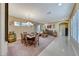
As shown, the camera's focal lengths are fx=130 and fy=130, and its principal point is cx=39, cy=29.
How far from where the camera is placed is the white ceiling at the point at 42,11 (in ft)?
9.57

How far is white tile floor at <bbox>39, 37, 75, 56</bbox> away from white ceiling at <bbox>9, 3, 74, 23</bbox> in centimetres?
55

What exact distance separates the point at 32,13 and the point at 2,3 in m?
0.72

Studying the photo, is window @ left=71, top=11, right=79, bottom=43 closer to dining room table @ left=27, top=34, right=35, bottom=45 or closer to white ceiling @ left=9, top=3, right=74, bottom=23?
white ceiling @ left=9, top=3, right=74, bottom=23

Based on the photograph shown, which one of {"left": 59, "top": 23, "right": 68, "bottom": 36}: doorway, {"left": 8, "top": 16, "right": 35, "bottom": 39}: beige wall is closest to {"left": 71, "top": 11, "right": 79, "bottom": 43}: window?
{"left": 59, "top": 23, "right": 68, "bottom": 36}: doorway

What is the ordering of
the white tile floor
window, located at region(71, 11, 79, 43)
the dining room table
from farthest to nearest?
the dining room table → window, located at region(71, 11, 79, 43) → the white tile floor

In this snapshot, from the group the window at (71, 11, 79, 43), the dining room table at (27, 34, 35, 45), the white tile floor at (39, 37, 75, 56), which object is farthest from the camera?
the dining room table at (27, 34, 35, 45)

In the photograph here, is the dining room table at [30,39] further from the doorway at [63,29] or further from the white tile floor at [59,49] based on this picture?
the doorway at [63,29]

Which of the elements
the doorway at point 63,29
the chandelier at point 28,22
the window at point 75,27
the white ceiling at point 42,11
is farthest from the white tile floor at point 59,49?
the chandelier at point 28,22

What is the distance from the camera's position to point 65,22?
3164 millimetres

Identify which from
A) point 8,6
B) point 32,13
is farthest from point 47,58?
point 8,6

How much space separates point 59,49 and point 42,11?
0.98 m

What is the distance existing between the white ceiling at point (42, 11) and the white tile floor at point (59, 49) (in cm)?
55

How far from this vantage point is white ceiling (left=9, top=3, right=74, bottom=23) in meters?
2.92

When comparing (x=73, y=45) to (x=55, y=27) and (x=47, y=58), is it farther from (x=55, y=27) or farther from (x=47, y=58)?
(x=47, y=58)
